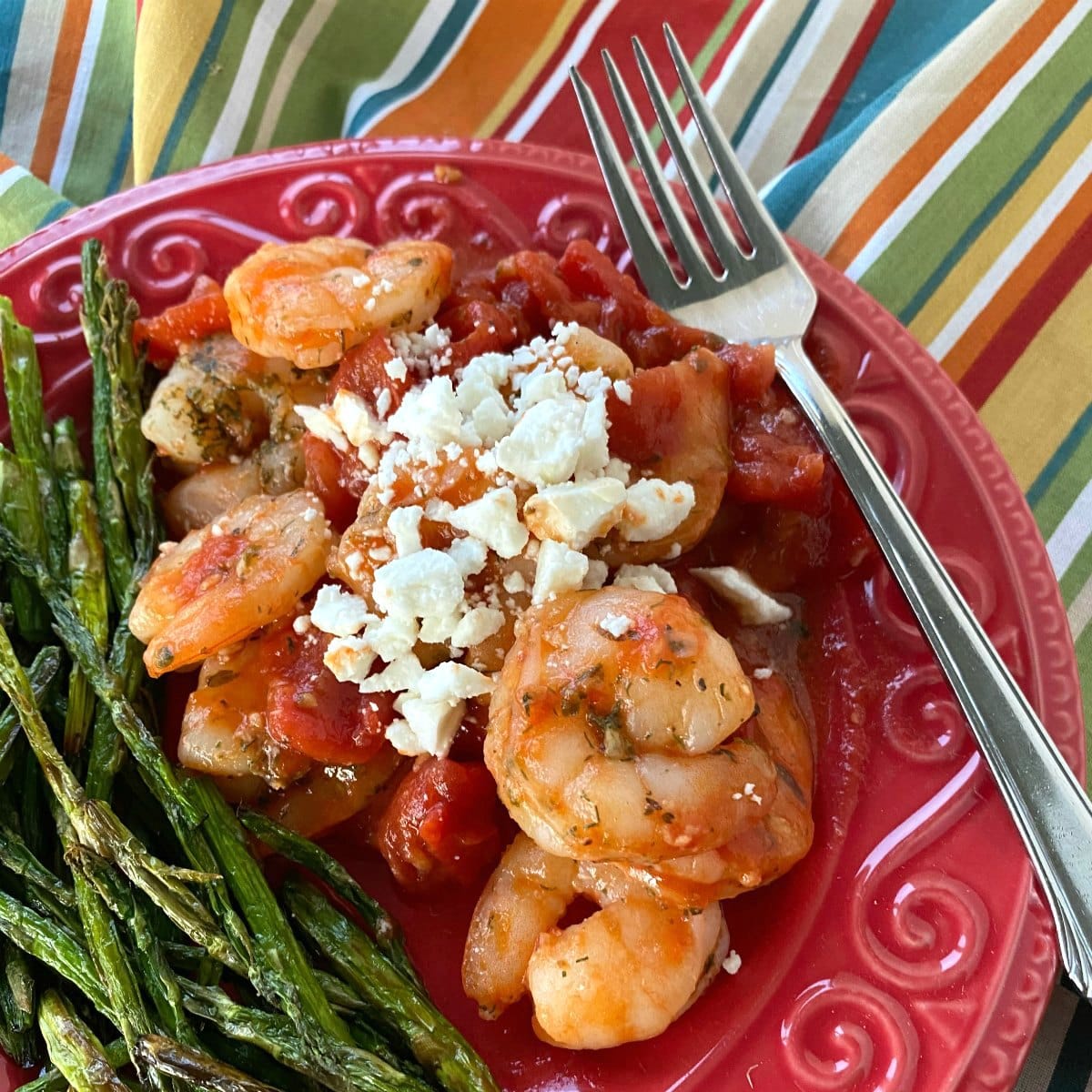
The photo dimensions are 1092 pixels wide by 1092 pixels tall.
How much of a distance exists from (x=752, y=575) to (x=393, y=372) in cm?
89

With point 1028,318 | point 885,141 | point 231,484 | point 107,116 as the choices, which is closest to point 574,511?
point 231,484

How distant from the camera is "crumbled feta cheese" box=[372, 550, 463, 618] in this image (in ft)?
6.44

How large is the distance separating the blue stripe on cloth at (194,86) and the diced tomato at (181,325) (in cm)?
99

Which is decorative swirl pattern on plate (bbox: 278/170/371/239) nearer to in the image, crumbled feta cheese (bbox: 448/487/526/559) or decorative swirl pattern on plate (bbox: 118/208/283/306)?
decorative swirl pattern on plate (bbox: 118/208/283/306)

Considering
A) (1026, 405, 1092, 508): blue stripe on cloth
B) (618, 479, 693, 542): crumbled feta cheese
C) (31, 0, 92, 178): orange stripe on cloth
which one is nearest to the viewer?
(618, 479, 693, 542): crumbled feta cheese

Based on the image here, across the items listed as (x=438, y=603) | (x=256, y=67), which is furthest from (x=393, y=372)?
(x=256, y=67)

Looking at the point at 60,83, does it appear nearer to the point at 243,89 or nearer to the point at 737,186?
the point at 243,89

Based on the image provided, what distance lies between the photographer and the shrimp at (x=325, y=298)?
2.23 m

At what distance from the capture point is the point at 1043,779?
1.87 meters

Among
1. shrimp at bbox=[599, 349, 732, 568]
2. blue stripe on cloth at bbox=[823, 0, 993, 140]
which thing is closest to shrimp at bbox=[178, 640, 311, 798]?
shrimp at bbox=[599, 349, 732, 568]

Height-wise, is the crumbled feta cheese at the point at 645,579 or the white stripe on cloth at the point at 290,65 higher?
the white stripe on cloth at the point at 290,65

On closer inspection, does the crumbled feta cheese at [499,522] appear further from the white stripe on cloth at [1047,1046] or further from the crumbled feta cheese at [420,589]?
the white stripe on cloth at [1047,1046]

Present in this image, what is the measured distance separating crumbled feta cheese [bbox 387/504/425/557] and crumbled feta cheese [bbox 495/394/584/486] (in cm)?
20

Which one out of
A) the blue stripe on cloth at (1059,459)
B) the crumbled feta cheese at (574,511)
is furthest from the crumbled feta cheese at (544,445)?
the blue stripe on cloth at (1059,459)
